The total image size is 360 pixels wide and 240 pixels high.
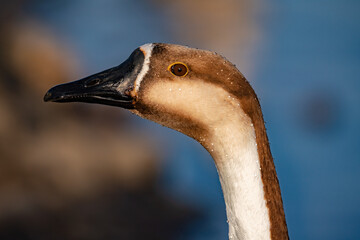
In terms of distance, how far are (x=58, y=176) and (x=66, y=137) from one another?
0.77 metres

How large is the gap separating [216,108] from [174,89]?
235 millimetres

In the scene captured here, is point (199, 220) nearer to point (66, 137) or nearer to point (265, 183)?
point (66, 137)

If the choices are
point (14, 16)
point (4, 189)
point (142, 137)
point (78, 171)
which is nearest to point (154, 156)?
point (142, 137)

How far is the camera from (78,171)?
857 cm

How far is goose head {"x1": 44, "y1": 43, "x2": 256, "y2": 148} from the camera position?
7.61ft

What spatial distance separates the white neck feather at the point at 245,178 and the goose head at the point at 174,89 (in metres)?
0.07

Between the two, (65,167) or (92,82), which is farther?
(65,167)

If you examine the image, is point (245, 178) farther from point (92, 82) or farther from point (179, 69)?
point (92, 82)

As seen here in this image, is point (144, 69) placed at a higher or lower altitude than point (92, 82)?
higher

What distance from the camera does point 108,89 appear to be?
2387 mm

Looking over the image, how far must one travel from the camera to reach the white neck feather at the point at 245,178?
7.51ft

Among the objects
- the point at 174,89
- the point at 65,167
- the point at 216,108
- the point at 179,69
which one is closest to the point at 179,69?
the point at 179,69

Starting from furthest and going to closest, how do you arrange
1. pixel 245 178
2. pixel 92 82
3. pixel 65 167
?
pixel 65 167, pixel 92 82, pixel 245 178

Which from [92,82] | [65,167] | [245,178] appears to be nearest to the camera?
[245,178]
